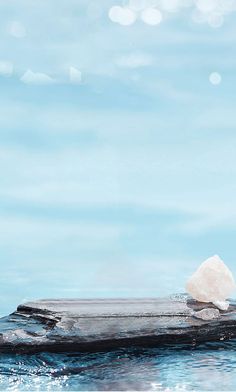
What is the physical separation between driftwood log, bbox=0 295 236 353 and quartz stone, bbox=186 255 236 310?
0.15 meters

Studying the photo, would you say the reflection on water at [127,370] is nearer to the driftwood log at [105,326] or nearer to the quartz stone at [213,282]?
the driftwood log at [105,326]

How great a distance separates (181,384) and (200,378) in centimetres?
33

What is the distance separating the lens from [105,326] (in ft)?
→ 23.9

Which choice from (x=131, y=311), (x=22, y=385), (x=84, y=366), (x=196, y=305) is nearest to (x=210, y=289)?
(x=196, y=305)

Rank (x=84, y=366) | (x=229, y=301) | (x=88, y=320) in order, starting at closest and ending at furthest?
(x=84, y=366)
(x=88, y=320)
(x=229, y=301)

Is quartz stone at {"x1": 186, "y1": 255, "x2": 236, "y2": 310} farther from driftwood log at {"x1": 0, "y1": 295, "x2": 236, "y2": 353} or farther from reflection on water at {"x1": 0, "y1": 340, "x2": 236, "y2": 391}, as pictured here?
reflection on water at {"x1": 0, "y1": 340, "x2": 236, "y2": 391}

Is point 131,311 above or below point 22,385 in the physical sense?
above

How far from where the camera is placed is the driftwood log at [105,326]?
6.91 metres

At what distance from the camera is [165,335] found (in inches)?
284

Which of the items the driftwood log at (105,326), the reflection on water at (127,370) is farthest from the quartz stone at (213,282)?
the reflection on water at (127,370)

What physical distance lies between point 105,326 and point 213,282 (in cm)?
172

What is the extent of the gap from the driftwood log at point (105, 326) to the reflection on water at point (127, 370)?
0.41 ft

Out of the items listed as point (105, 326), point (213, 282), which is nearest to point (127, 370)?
point (105, 326)

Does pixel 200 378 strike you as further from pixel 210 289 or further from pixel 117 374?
pixel 210 289
